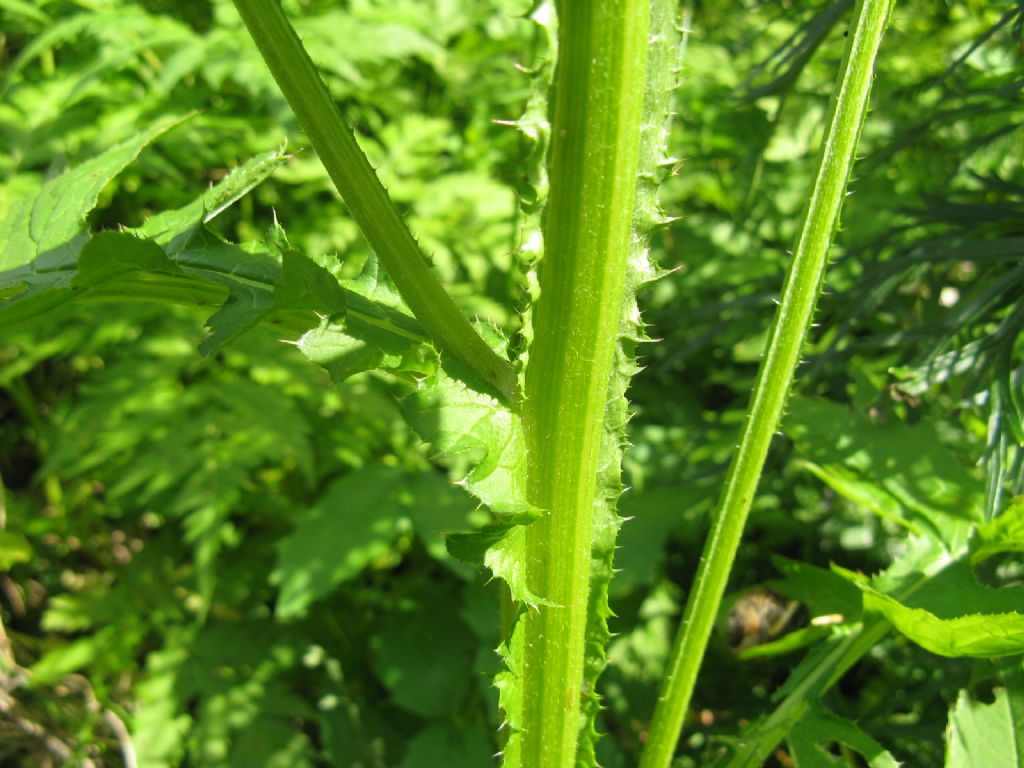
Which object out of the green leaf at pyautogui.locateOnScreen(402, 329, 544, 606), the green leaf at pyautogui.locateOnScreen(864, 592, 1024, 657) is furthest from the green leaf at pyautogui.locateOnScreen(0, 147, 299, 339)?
the green leaf at pyautogui.locateOnScreen(864, 592, 1024, 657)

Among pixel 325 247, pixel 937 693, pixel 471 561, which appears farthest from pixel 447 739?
pixel 471 561

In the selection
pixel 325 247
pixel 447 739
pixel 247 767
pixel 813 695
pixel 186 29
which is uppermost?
pixel 186 29

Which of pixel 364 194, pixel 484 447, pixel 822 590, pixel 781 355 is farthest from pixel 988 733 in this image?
pixel 364 194

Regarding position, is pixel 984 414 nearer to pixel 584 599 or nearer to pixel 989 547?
pixel 989 547

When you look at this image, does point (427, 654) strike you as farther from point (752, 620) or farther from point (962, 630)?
point (962, 630)

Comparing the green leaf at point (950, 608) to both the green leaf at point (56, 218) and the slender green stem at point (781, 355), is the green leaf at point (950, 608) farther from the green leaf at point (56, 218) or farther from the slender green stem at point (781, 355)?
the green leaf at point (56, 218)

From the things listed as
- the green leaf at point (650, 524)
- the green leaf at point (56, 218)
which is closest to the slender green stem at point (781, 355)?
the green leaf at point (56, 218)

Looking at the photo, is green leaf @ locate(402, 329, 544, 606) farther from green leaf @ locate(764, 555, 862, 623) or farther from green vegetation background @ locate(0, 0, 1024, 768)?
green vegetation background @ locate(0, 0, 1024, 768)
